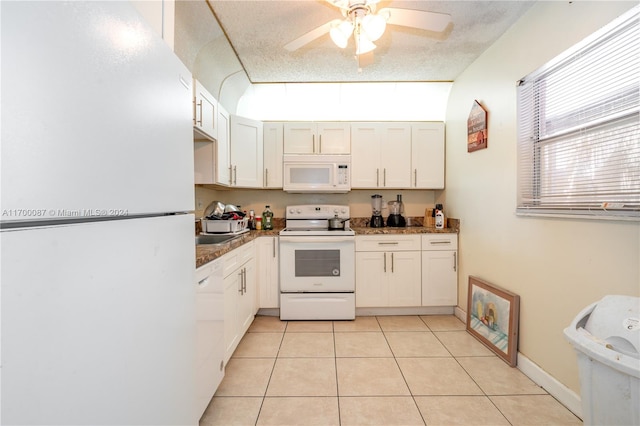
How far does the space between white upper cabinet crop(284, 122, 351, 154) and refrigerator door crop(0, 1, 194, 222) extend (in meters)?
2.44

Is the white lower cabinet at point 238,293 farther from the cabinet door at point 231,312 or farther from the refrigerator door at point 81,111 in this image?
the refrigerator door at point 81,111

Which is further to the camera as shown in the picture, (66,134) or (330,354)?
A: (330,354)

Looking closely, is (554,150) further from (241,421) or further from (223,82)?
(223,82)

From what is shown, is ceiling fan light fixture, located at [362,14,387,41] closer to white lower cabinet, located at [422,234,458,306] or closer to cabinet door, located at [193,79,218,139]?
cabinet door, located at [193,79,218,139]

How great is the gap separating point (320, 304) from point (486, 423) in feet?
5.32

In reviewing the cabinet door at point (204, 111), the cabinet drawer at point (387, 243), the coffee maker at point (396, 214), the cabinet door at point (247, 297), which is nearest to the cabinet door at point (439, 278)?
the cabinet drawer at point (387, 243)

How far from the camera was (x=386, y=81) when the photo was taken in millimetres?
3061

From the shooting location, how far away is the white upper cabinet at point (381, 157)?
128 inches

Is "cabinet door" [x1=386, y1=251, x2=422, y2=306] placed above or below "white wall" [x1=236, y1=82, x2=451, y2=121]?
below

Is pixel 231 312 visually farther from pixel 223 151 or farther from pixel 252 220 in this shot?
pixel 223 151

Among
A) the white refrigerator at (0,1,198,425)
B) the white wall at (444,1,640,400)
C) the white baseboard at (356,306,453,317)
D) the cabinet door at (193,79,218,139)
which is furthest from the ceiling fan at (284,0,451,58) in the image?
the white baseboard at (356,306,453,317)

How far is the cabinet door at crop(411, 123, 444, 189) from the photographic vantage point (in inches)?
128

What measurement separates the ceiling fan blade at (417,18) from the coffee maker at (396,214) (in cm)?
202

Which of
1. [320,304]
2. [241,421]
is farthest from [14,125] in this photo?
[320,304]
